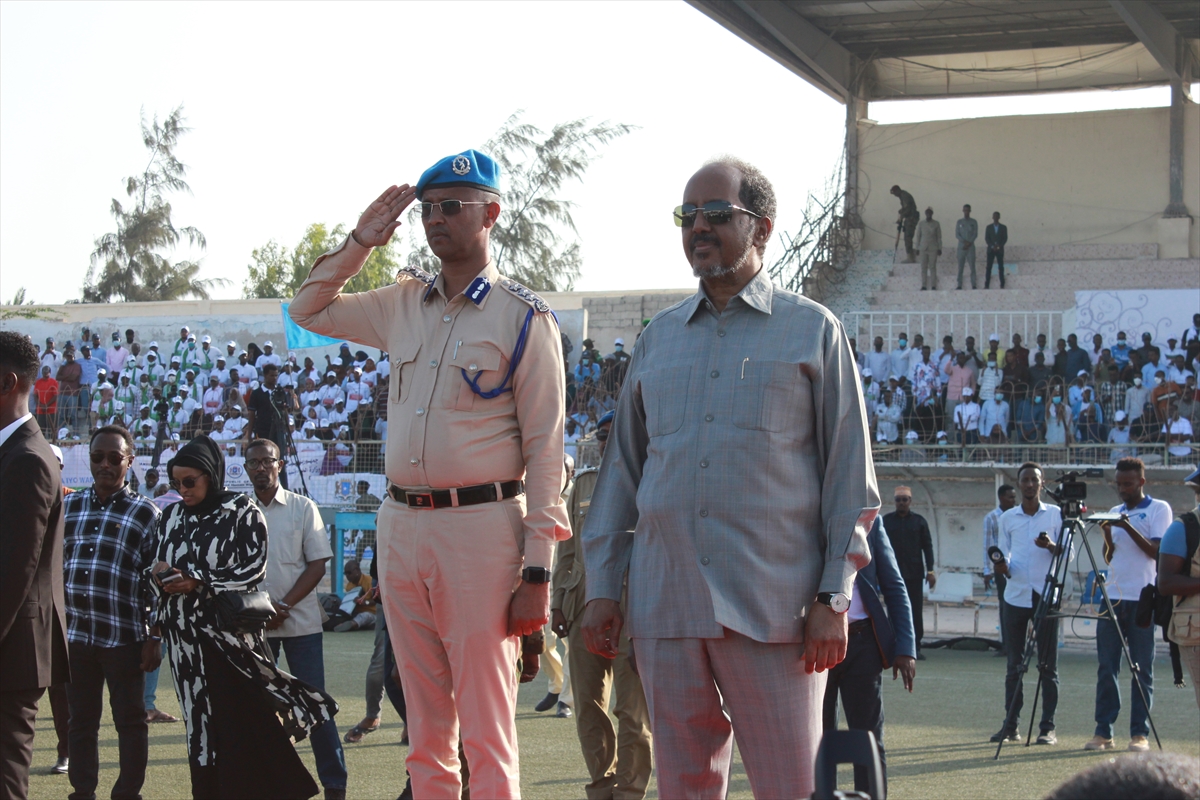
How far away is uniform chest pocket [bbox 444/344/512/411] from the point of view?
12.1 ft

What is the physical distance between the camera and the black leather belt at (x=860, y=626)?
565 cm

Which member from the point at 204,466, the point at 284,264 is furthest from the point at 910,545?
the point at 284,264

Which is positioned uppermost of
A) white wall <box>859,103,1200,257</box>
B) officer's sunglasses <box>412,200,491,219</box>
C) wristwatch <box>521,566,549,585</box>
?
white wall <box>859,103,1200,257</box>

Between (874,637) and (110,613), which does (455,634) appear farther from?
(110,613)

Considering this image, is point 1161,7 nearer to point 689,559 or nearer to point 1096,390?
point 1096,390

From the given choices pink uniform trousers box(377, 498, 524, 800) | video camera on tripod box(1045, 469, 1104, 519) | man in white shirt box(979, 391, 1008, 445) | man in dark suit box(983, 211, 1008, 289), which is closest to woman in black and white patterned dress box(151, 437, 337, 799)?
pink uniform trousers box(377, 498, 524, 800)

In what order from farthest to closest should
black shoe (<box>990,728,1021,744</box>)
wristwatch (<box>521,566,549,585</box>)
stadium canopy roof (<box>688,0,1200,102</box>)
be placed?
stadium canopy roof (<box>688,0,1200,102</box>) → black shoe (<box>990,728,1021,744</box>) → wristwatch (<box>521,566,549,585</box>)

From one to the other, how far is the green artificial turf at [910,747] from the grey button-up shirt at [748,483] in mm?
2460

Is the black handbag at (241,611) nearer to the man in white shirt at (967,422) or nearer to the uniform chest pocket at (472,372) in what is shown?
the uniform chest pocket at (472,372)

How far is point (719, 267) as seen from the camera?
3271mm

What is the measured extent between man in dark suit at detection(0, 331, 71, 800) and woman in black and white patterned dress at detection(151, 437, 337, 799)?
1.00 metres

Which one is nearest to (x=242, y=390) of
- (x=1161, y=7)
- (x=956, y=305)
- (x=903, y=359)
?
(x=903, y=359)

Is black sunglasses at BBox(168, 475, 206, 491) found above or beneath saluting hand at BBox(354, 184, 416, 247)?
beneath

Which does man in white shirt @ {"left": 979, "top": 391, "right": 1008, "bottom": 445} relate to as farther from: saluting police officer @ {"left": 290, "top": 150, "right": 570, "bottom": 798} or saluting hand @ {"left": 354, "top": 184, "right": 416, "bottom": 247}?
saluting hand @ {"left": 354, "top": 184, "right": 416, "bottom": 247}
